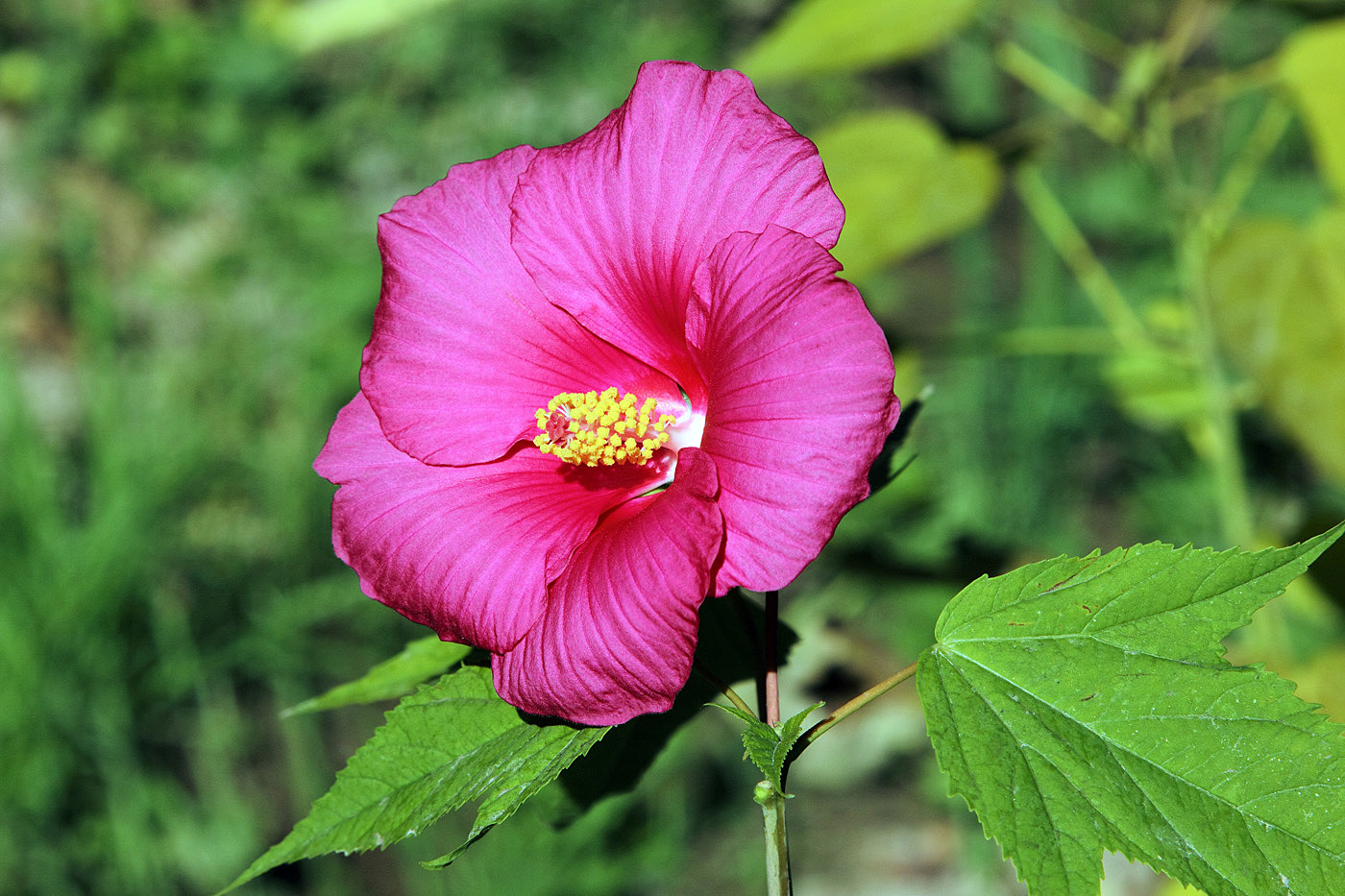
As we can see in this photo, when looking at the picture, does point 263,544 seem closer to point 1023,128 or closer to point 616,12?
point 1023,128

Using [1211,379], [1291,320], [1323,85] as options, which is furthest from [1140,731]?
[1323,85]

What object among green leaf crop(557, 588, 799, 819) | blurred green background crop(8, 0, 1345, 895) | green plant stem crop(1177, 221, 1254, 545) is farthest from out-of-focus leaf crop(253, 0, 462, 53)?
green leaf crop(557, 588, 799, 819)

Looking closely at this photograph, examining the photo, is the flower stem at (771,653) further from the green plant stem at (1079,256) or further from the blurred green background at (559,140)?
the green plant stem at (1079,256)

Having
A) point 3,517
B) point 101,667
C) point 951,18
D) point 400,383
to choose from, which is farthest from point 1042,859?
point 3,517

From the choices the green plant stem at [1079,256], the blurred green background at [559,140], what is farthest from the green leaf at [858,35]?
the green plant stem at [1079,256]

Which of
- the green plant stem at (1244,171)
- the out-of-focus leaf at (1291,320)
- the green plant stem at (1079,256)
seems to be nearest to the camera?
the out-of-focus leaf at (1291,320)
